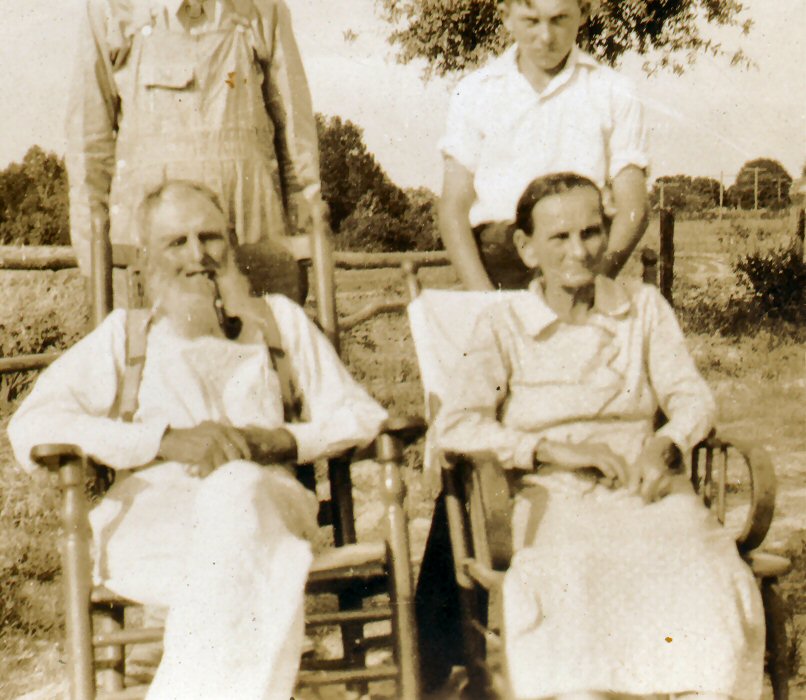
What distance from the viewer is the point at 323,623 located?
2.72 m

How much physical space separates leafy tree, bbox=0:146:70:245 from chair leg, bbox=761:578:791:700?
2.74 metres

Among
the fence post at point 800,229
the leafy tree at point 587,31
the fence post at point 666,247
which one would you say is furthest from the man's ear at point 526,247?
the fence post at point 800,229

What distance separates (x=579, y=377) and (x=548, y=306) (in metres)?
0.19

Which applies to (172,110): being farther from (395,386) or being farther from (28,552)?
(395,386)

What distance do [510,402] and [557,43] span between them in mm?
1056

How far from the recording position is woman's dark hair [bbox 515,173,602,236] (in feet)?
8.65

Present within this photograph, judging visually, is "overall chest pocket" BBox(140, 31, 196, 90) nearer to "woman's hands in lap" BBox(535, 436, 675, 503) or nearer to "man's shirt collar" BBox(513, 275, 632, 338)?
"man's shirt collar" BBox(513, 275, 632, 338)

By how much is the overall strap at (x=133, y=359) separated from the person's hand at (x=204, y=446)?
20cm

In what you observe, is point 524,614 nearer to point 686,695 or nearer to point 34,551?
point 686,695

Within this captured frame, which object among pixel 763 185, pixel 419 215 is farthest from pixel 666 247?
pixel 419 215

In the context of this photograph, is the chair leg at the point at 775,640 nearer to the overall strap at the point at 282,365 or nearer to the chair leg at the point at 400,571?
the chair leg at the point at 400,571

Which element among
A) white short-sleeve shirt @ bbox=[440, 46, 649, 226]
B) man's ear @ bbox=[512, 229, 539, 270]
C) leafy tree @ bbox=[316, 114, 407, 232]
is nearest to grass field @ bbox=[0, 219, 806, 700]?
leafy tree @ bbox=[316, 114, 407, 232]

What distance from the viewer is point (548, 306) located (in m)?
2.72

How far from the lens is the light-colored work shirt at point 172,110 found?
3330 mm
